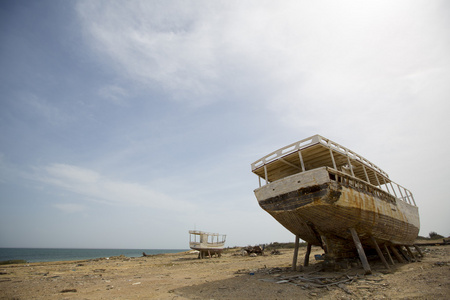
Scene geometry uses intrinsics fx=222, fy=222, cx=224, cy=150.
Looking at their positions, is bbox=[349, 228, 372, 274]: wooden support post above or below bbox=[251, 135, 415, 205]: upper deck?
below

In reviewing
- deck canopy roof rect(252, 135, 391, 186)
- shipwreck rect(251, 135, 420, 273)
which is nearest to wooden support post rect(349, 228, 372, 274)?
shipwreck rect(251, 135, 420, 273)

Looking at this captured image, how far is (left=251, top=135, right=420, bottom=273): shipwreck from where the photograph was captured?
8672 millimetres

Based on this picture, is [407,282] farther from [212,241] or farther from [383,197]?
[212,241]

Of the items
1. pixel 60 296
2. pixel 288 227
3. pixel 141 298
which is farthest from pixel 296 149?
pixel 60 296

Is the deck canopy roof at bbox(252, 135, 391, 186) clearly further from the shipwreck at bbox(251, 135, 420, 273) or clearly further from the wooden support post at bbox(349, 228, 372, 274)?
the wooden support post at bbox(349, 228, 372, 274)

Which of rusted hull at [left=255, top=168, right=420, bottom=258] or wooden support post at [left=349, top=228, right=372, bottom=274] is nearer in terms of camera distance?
rusted hull at [left=255, top=168, right=420, bottom=258]

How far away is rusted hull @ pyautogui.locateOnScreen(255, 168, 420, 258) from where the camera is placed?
8.57 metres

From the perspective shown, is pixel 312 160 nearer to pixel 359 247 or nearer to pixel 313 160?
pixel 313 160

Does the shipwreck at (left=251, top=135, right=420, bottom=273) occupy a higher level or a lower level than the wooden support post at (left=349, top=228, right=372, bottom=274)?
higher

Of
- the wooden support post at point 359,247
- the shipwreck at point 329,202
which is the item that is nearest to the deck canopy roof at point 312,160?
the shipwreck at point 329,202

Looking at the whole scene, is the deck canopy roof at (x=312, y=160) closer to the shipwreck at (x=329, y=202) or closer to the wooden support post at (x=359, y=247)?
the shipwreck at (x=329, y=202)

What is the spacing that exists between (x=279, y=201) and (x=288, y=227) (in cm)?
216

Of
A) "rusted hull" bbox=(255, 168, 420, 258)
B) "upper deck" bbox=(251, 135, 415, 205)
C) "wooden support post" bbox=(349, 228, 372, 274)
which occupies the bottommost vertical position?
"wooden support post" bbox=(349, 228, 372, 274)

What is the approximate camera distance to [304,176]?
351 inches
